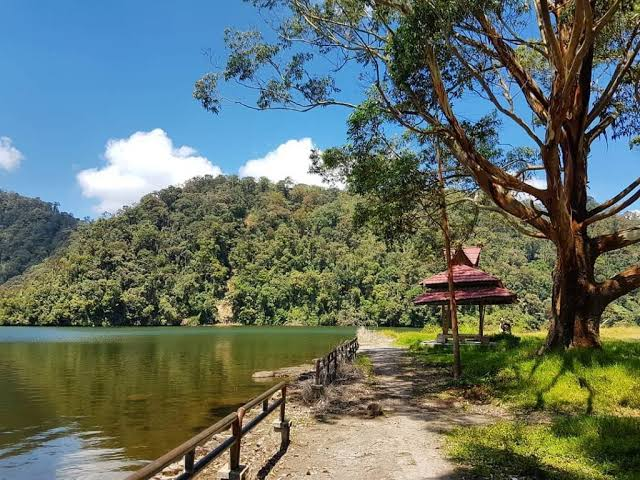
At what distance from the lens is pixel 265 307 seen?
288ft

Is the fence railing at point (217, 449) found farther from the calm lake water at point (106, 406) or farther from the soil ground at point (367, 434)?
the calm lake water at point (106, 406)

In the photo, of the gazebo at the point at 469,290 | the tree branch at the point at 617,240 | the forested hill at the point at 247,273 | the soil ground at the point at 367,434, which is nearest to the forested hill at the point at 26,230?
the forested hill at the point at 247,273

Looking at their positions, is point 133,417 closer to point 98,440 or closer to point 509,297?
point 98,440

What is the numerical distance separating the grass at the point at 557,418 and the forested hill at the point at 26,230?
152 meters

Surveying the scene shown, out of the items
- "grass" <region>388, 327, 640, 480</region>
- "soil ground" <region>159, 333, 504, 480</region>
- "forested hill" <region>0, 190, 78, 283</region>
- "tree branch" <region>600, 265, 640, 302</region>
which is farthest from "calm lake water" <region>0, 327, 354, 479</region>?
"forested hill" <region>0, 190, 78, 283</region>

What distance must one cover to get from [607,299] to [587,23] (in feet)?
21.4

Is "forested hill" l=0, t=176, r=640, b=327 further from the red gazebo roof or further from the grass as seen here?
the grass

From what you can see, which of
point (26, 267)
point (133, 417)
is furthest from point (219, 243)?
point (133, 417)

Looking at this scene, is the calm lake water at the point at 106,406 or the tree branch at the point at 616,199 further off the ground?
the tree branch at the point at 616,199

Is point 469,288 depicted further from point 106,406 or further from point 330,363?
point 106,406

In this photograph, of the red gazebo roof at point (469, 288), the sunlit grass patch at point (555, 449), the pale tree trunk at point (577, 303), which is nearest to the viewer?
the sunlit grass patch at point (555, 449)

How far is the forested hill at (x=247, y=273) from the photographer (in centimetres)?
7744

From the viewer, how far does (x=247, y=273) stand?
91750 millimetres

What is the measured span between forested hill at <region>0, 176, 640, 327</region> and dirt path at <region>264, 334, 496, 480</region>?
183 ft
